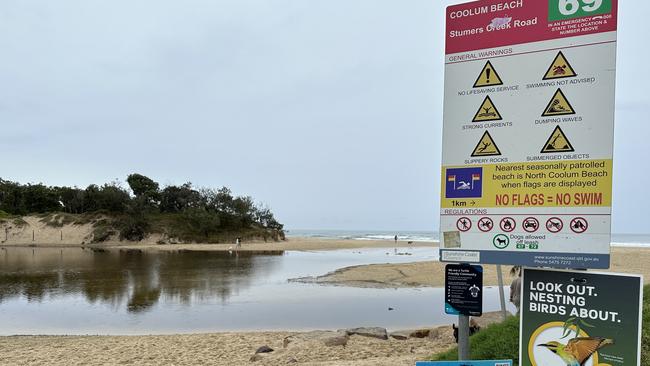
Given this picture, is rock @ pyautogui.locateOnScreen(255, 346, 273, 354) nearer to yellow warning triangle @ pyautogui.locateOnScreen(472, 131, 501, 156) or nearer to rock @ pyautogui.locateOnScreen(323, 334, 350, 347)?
rock @ pyautogui.locateOnScreen(323, 334, 350, 347)

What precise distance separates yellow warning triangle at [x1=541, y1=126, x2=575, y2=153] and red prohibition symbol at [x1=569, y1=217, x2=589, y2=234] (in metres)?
0.45

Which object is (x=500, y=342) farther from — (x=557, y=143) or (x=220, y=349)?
(x=220, y=349)

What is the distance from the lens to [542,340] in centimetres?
310

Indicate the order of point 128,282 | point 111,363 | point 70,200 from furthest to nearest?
point 70,200, point 128,282, point 111,363

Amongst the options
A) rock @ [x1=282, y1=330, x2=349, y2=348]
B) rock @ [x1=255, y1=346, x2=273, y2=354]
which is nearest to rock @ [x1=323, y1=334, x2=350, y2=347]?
rock @ [x1=282, y1=330, x2=349, y2=348]

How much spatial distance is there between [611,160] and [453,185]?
101cm

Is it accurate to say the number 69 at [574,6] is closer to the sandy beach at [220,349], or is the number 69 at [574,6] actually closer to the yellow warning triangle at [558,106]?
the yellow warning triangle at [558,106]

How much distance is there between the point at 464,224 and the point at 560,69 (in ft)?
4.03

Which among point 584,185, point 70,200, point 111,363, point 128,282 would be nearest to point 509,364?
A: point 584,185

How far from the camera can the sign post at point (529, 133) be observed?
296 centimetres

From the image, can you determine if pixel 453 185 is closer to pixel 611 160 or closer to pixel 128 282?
pixel 611 160

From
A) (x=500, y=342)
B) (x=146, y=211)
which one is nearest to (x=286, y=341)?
(x=500, y=342)

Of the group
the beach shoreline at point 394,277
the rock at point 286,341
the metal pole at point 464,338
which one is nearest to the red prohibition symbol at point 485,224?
the metal pole at point 464,338

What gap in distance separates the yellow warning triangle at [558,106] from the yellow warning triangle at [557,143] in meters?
0.11
